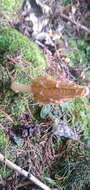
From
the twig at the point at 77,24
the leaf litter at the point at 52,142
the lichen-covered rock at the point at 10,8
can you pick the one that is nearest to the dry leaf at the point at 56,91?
the leaf litter at the point at 52,142

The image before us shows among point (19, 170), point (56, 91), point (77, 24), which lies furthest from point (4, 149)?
point (77, 24)

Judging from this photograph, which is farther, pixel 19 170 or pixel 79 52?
pixel 79 52

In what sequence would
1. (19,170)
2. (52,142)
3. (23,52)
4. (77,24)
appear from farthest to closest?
(77,24)
(23,52)
(52,142)
(19,170)

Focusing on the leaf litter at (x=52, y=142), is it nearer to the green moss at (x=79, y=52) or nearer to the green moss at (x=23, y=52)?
the green moss at (x=23, y=52)

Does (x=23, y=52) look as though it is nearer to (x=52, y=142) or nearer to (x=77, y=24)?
(x=52, y=142)

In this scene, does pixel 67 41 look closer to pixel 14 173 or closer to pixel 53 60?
pixel 53 60

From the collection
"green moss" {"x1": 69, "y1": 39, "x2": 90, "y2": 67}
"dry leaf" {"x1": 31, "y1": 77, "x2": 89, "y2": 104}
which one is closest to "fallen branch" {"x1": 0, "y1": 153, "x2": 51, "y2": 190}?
"dry leaf" {"x1": 31, "y1": 77, "x2": 89, "y2": 104}

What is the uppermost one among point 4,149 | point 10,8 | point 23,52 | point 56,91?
point 10,8
